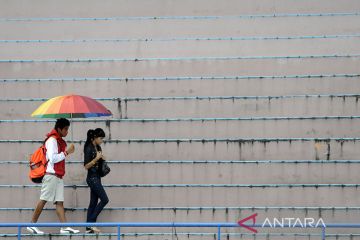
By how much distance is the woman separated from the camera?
1243cm

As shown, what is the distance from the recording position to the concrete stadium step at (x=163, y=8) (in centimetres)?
1627

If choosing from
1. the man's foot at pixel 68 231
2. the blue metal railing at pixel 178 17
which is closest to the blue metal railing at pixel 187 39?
the blue metal railing at pixel 178 17

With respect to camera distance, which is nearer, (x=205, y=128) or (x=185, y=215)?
(x=185, y=215)

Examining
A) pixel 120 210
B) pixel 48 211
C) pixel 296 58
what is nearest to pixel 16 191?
pixel 48 211

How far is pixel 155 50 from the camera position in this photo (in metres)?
15.7

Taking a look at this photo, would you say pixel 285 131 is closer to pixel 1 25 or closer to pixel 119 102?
pixel 119 102

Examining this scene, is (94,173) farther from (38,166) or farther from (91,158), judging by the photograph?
(38,166)


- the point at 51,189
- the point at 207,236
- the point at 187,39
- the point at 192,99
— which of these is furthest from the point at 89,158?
the point at 187,39

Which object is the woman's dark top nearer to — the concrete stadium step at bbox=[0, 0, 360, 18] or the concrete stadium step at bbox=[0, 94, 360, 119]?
the concrete stadium step at bbox=[0, 94, 360, 119]

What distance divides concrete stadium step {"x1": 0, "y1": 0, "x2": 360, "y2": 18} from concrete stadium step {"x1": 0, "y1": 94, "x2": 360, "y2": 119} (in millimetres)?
2567

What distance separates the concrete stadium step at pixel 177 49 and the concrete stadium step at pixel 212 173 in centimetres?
264

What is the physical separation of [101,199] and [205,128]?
2192mm

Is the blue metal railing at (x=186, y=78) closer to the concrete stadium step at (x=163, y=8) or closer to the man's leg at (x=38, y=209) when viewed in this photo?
the concrete stadium step at (x=163, y=8)

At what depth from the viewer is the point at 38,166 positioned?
12383 millimetres
